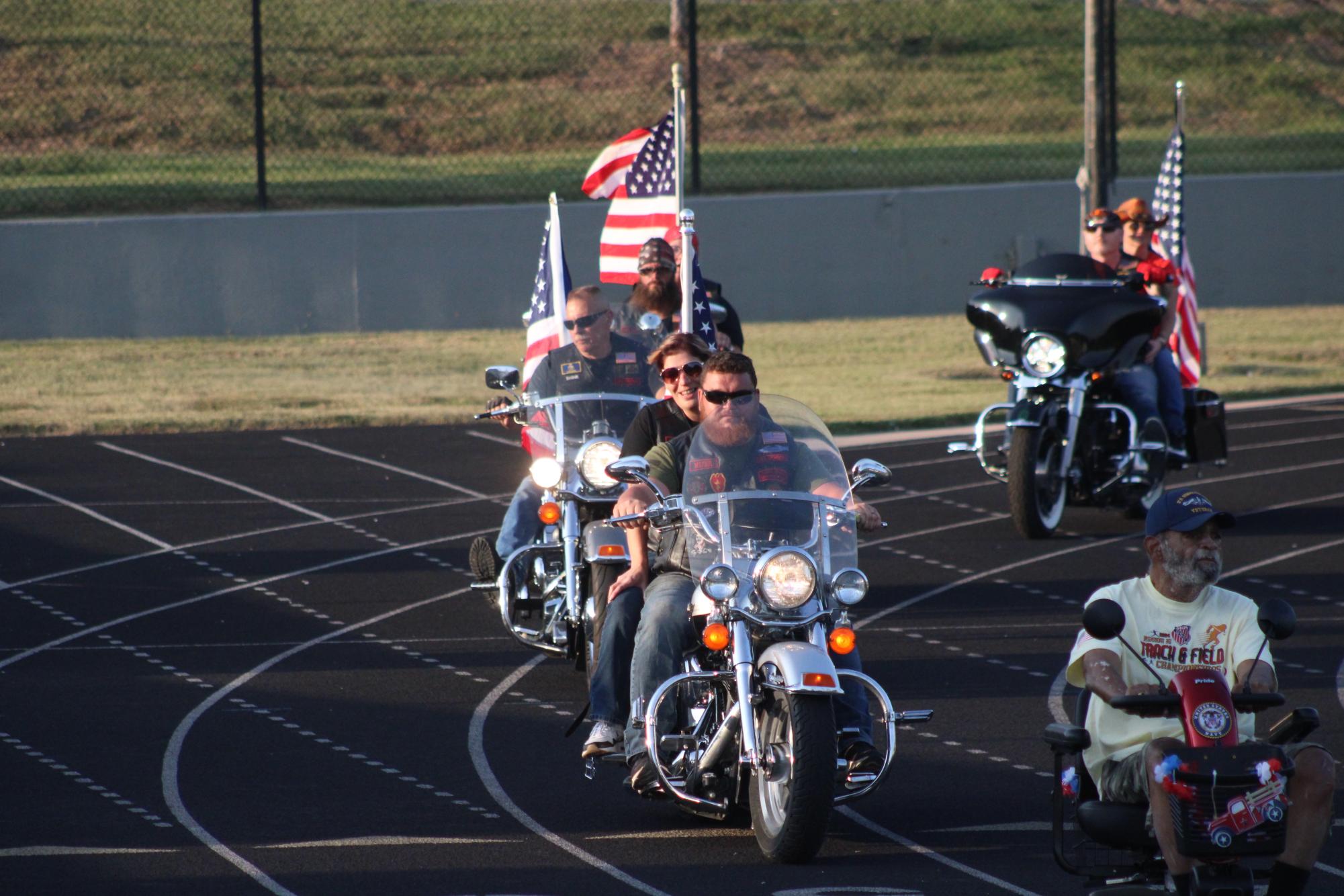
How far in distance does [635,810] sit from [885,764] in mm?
1028

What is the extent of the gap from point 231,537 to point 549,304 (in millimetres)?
3004

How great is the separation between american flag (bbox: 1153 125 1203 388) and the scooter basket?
9.17 m

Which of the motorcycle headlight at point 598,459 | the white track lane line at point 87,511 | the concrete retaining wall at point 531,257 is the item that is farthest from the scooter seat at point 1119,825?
the concrete retaining wall at point 531,257

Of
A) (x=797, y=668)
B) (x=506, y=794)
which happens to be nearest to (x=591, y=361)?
(x=506, y=794)

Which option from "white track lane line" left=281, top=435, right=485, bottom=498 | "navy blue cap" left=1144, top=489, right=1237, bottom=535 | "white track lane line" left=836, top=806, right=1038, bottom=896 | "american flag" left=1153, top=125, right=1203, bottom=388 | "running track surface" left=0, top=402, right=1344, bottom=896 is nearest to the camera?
"navy blue cap" left=1144, top=489, right=1237, bottom=535

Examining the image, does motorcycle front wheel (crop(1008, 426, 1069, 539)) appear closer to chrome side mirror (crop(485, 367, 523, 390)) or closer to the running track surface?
the running track surface

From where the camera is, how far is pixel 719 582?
245 inches

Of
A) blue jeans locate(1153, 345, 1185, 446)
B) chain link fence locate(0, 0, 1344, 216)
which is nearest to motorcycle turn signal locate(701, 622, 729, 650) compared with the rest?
blue jeans locate(1153, 345, 1185, 446)

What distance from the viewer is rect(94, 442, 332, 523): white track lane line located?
41.1 feet

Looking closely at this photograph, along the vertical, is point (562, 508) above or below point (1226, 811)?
above

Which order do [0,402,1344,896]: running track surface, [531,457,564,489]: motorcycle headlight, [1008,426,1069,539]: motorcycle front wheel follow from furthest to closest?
[1008,426,1069,539]: motorcycle front wheel, [531,457,564,489]: motorcycle headlight, [0,402,1344,896]: running track surface

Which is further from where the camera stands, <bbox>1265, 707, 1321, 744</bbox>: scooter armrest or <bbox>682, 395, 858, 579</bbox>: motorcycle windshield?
<bbox>682, 395, 858, 579</bbox>: motorcycle windshield

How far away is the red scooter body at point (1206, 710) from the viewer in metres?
5.03

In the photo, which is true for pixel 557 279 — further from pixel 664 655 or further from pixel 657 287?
pixel 664 655
